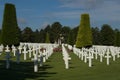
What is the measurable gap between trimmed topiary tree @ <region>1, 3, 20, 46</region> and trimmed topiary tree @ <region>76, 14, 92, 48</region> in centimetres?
940

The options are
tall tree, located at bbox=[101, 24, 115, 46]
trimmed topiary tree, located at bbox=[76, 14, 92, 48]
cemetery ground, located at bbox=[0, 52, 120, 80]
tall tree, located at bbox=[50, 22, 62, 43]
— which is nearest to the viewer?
cemetery ground, located at bbox=[0, 52, 120, 80]

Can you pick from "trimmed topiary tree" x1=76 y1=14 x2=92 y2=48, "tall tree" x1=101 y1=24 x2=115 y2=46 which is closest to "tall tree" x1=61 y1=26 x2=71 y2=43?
"tall tree" x1=101 y1=24 x2=115 y2=46

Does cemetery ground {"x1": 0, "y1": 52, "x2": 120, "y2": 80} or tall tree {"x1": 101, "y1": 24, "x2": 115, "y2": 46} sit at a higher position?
tall tree {"x1": 101, "y1": 24, "x2": 115, "y2": 46}

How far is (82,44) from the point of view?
48.7 m

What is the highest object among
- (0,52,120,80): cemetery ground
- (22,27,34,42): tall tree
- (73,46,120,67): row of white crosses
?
(22,27,34,42): tall tree

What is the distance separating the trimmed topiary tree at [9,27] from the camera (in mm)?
42438


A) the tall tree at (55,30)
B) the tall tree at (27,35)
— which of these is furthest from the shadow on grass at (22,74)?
the tall tree at (55,30)

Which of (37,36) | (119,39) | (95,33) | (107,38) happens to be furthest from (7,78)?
(37,36)

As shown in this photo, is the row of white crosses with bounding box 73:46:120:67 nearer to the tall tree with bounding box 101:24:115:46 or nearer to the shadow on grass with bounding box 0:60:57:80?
the shadow on grass with bounding box 0:60:57:80

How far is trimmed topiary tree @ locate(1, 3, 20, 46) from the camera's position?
139ft

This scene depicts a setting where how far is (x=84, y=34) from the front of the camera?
4962 centimetres

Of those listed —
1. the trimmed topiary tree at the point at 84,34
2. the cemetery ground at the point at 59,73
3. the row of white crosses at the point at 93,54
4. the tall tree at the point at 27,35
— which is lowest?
the cemetery ground at the point at 59,73

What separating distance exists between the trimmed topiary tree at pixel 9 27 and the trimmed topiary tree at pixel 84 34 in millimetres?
9400

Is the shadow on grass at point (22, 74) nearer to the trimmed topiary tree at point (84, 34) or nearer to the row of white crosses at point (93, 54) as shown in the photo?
the row of white crosses at point (93, 54)
